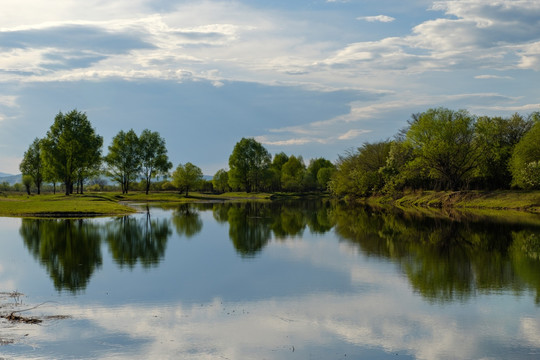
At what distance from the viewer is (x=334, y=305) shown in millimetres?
14797

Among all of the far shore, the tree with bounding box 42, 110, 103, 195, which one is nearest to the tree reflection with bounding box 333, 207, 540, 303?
the far shore

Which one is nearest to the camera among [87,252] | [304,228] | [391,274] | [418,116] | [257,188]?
[391,274]

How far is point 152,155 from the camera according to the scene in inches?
4552

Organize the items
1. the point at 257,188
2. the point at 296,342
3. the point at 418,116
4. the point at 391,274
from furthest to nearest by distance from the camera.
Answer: the point at 257,188
the point at 418,116
the point at 391,274
the point at 296,342

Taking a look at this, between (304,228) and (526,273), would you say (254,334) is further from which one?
(304,228)

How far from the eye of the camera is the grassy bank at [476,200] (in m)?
65.0

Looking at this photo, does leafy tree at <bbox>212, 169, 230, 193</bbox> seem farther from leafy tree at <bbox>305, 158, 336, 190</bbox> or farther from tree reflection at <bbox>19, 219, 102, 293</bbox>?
tree reflection at <bbox>19, 219, 102, 293</bbox>

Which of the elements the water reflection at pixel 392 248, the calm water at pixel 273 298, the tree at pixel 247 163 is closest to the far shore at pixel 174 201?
the water reflection at pixel 392 248

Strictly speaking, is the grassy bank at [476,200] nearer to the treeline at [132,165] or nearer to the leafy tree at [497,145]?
the leafy tree at [497,145]

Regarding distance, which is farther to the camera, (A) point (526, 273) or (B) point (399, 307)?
(A) point (526, 273)

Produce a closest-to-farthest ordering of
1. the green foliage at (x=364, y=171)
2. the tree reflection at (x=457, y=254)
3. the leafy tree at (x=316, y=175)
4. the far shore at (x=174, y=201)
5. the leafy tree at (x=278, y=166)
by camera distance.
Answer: the tree reflection at (x=457, y=254), the far shore at (x=174, y=201), the green foliage at (x=364, y=171), the leafy tree at (x=278, y=166), the leafy tree at (x=316, y=175)

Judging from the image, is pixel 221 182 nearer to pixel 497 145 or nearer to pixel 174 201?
→ pixel 174 201

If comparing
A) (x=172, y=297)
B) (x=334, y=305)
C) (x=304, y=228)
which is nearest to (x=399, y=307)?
(x=334, y=305)

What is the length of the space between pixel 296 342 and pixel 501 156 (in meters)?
74.0
